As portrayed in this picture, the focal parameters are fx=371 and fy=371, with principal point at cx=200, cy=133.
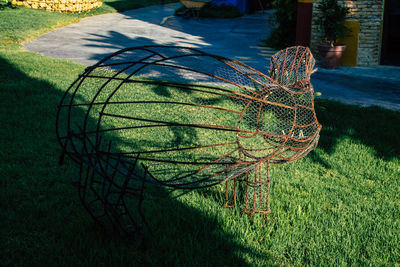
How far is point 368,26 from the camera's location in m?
9.22

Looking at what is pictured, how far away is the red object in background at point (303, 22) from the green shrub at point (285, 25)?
774 mm

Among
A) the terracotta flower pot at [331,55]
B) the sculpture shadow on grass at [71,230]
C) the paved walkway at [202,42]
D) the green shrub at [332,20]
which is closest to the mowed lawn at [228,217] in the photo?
the sculpture shadow on grass at [71,230]

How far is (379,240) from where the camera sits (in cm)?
293

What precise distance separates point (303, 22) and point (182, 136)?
701 centimetres

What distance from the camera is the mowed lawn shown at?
268 cm

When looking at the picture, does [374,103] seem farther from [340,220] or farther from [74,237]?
[74,237]

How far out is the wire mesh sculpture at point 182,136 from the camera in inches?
97.8

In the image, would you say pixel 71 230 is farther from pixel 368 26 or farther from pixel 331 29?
pixel 368 26

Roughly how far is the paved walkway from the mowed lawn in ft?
9.35

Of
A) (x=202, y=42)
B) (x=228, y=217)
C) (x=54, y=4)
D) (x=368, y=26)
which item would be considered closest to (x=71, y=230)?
(x=228, y=217)

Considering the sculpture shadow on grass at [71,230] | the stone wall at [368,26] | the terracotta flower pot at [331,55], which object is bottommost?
the sculpture shadow on grass at [71,230]

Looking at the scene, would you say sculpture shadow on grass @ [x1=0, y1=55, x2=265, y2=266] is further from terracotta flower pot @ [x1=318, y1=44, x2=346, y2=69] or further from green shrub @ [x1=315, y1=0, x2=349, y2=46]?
green shrub @ [x1=315, y1=0, x2=349, y2=46]

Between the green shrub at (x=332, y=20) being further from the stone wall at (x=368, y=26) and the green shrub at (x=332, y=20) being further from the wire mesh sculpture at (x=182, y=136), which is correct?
the wire mesh sculpture at (x=182, y=136)

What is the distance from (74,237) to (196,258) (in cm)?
94
